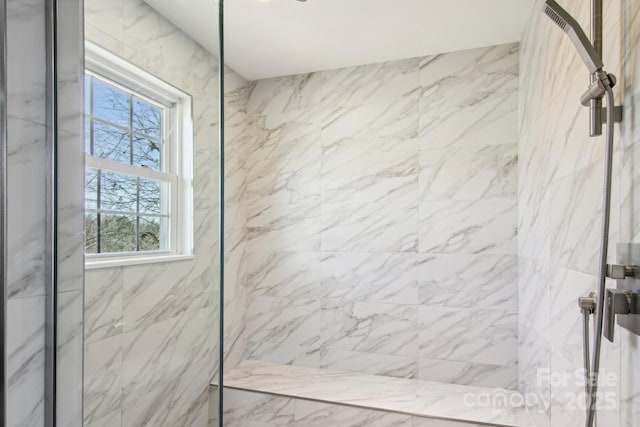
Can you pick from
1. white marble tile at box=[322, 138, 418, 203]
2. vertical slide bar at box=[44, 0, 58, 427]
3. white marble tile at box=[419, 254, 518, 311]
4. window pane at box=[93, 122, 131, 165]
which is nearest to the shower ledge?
white marble tile at box=[419, 254, 518, 311]

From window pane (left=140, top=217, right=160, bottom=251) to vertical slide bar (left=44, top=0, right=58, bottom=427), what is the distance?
0.25 m

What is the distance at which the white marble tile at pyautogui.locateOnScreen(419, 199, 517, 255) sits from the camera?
233cm

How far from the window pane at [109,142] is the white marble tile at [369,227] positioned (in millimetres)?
1735

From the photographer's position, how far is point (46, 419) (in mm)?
1089

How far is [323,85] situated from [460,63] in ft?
3.05

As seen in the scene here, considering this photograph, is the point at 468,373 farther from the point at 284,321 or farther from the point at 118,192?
the point at 118,192

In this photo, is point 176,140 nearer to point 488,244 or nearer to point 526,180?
point 526,180

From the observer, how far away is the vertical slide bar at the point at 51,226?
3.58 ft

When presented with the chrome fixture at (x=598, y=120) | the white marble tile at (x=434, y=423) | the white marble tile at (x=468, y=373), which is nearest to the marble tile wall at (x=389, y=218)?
the white marble tile at (x=468, y=373)

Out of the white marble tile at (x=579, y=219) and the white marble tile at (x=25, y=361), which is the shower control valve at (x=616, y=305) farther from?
the white marble tile at (x=25, y=361)

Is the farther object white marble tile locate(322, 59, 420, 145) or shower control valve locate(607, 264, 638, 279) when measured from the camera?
white marble tile locate(322, 59, 420, 145)

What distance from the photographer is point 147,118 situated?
1.09 metres

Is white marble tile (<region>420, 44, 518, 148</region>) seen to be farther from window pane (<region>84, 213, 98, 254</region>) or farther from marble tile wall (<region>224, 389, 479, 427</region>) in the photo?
window pane (<region>84, 213, 98, 254</region>)

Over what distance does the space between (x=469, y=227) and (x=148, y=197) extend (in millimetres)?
1944
